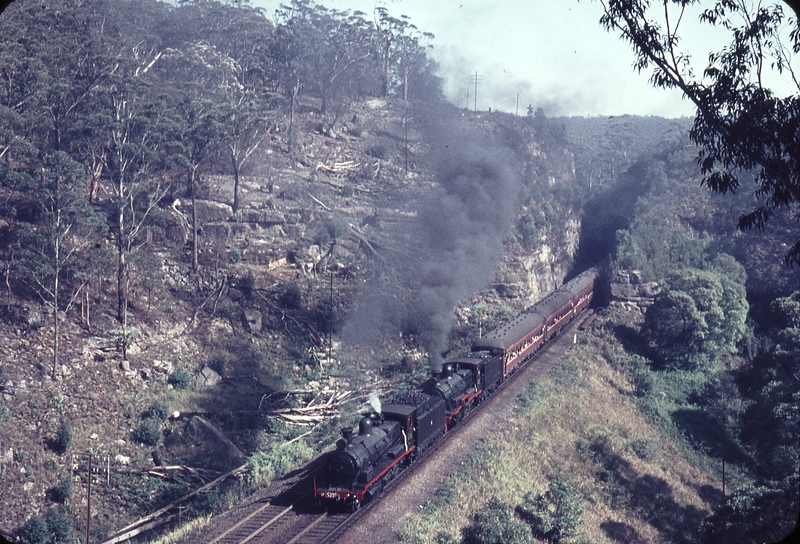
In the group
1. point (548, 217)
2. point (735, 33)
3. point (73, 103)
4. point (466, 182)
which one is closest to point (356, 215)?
point (466, 182)

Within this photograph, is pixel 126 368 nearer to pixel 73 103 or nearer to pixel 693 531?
pixel 73 103

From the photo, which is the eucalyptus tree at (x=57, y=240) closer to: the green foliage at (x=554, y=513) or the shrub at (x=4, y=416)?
the shrub at (x=4, y=416)

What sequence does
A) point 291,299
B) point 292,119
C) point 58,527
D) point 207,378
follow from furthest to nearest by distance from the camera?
point 292,119
point 291,299
point 207,378
point 58,527

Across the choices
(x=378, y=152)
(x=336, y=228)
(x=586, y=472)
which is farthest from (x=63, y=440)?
(x=378, y=152)

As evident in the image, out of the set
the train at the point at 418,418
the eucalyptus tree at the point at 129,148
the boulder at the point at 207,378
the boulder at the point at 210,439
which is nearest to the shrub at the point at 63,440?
the boulder at the point at 210,439

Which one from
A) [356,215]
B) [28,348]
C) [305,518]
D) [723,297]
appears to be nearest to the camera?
[305,518]

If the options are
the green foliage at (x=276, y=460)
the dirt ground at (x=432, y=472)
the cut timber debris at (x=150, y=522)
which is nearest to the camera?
the dirt ground at (x=432, y=472)

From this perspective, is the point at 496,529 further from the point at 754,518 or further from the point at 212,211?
the point at 212,211
